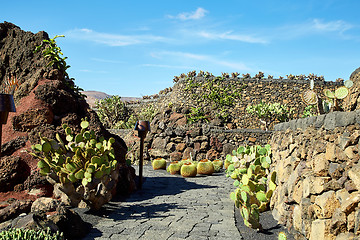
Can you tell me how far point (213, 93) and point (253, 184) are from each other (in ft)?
69.7

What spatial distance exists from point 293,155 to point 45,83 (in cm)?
626

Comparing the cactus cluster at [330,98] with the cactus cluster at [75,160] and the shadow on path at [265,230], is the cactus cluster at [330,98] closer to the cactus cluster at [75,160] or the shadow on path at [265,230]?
the shadow on path at [265,230]

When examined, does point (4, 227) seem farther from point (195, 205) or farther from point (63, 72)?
point (63, 72)

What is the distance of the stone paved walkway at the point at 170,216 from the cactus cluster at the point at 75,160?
92 cm

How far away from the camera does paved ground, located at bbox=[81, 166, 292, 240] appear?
543 cm

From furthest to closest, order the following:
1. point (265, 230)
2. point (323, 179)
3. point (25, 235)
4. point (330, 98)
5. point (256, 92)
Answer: point (256, 92)
point (330, 98)
point (265, 230)
point (323, 179)
point (25, 235)

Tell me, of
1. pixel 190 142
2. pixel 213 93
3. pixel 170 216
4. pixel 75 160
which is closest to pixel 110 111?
pixel 213 93

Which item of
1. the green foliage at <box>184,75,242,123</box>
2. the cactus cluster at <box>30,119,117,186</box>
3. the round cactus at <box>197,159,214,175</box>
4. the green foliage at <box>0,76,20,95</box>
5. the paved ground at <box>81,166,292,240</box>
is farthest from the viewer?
the green foliage at <box>184,75,242,123</box>

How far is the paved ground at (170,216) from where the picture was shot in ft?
17.8

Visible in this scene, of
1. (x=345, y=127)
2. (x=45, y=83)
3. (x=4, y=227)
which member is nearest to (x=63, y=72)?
(x=45, y=83)

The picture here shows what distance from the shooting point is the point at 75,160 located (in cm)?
666

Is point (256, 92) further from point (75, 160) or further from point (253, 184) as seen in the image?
point (75, 160)

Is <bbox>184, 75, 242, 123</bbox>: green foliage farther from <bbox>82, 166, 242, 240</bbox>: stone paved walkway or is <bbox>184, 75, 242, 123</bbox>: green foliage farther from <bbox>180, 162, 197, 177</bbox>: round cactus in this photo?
<bbox>82, 166, 242, 240</bbox>: stone paved walkway

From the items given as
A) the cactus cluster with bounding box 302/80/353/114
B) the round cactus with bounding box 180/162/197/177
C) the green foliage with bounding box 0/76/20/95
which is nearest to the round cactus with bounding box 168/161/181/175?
the round cactus with bounding box 180/162/197/177
